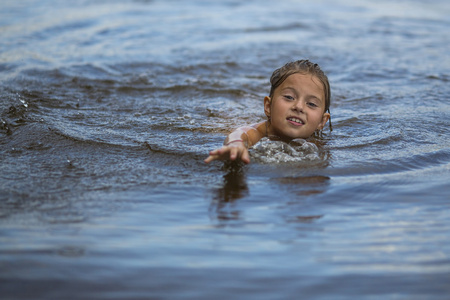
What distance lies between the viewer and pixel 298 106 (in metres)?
4.48

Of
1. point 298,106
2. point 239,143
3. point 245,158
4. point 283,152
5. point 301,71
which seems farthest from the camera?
point 301,71

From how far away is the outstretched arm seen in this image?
349cm

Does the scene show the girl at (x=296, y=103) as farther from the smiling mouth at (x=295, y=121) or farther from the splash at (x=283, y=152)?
the splash at (x=283, y=152)

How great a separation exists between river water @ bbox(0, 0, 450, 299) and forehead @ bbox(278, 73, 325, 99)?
16.6 inches

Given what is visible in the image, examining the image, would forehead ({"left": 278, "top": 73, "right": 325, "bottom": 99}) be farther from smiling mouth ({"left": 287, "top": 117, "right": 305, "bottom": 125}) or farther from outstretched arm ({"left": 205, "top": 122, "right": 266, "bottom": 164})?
outstretched arm ({"left": 205, "top": 122, "right": 266, "bottom": 164})

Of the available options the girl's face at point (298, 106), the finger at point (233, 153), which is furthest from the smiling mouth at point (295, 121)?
the finger at point (233, 153)

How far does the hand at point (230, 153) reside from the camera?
11.4ft

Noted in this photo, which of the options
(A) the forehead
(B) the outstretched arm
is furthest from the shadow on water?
(A) the forehead

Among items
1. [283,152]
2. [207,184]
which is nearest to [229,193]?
[207,184]

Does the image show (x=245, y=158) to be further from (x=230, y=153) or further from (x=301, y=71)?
(x=301, y=71)

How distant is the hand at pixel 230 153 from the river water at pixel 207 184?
0.17 metres

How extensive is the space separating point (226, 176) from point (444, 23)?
1133cm

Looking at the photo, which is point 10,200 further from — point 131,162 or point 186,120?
point 186,120

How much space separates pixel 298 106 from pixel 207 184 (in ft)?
4.20
